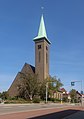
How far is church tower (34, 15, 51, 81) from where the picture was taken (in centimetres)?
11088

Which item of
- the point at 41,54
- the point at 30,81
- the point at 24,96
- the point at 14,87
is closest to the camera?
the point at 30,81

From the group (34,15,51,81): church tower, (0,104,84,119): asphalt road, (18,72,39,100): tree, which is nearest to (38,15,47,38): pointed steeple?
(34,15,51,81): church tower

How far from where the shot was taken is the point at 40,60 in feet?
369

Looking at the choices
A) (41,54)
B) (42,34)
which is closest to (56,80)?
(41,54)

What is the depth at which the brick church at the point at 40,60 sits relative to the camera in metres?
111

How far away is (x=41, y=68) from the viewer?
111 meters

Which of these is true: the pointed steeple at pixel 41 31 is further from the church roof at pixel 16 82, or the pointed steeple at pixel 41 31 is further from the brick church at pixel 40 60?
the church roof at pixel 16 82

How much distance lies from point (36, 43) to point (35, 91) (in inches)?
967

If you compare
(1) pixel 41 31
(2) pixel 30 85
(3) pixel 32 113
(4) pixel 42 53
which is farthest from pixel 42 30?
(3) pixel 32 113

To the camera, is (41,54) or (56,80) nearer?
(56,80)

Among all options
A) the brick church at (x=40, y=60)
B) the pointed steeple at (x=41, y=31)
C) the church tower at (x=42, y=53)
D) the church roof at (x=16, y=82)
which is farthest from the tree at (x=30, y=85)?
the pointed steeple at (x=41, y=31)

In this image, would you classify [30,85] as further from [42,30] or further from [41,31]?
[42,30]

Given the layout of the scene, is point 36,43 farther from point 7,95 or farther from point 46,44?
point 7,95

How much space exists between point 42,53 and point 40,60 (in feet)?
9.40
